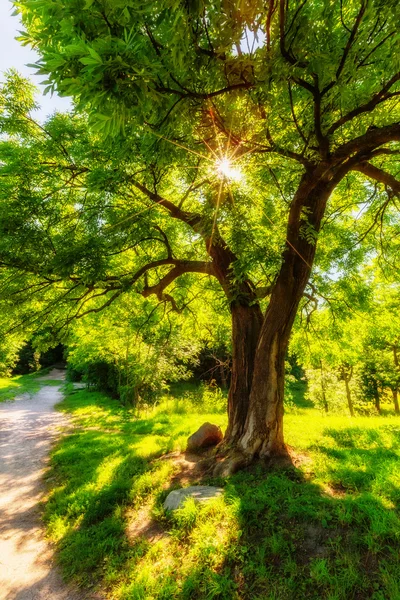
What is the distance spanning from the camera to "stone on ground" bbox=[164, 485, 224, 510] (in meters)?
4.32

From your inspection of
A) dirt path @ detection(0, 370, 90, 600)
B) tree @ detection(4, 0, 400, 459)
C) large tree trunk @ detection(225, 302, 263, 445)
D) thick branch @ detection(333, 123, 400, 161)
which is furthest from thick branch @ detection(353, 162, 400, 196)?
dirt path @ detection(0, 370, 90, 600)

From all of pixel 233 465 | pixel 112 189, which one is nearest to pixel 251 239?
pixel 112 189

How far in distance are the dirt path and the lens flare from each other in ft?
17.2

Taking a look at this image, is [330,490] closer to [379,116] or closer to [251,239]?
[251,239]

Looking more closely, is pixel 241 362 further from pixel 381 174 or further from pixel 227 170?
pixel 381 174

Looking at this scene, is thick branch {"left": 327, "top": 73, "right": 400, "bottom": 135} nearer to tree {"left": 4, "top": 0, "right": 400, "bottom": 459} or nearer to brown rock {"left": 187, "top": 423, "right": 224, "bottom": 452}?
tree {"left": 4, "top": 0, "right": 400, "bottom": 459}

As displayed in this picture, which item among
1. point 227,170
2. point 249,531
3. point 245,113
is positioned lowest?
point 249,531

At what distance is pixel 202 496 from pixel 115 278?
3.88m

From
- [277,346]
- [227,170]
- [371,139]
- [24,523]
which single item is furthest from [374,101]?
[24,523]

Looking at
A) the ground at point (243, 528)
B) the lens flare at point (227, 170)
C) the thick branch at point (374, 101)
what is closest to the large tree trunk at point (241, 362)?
the ground at point (243, 528)

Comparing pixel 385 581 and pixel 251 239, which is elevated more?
pixel 251 239

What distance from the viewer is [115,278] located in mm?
5910

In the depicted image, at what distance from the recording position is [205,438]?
648 cm

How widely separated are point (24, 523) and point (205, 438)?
337 centimetres
